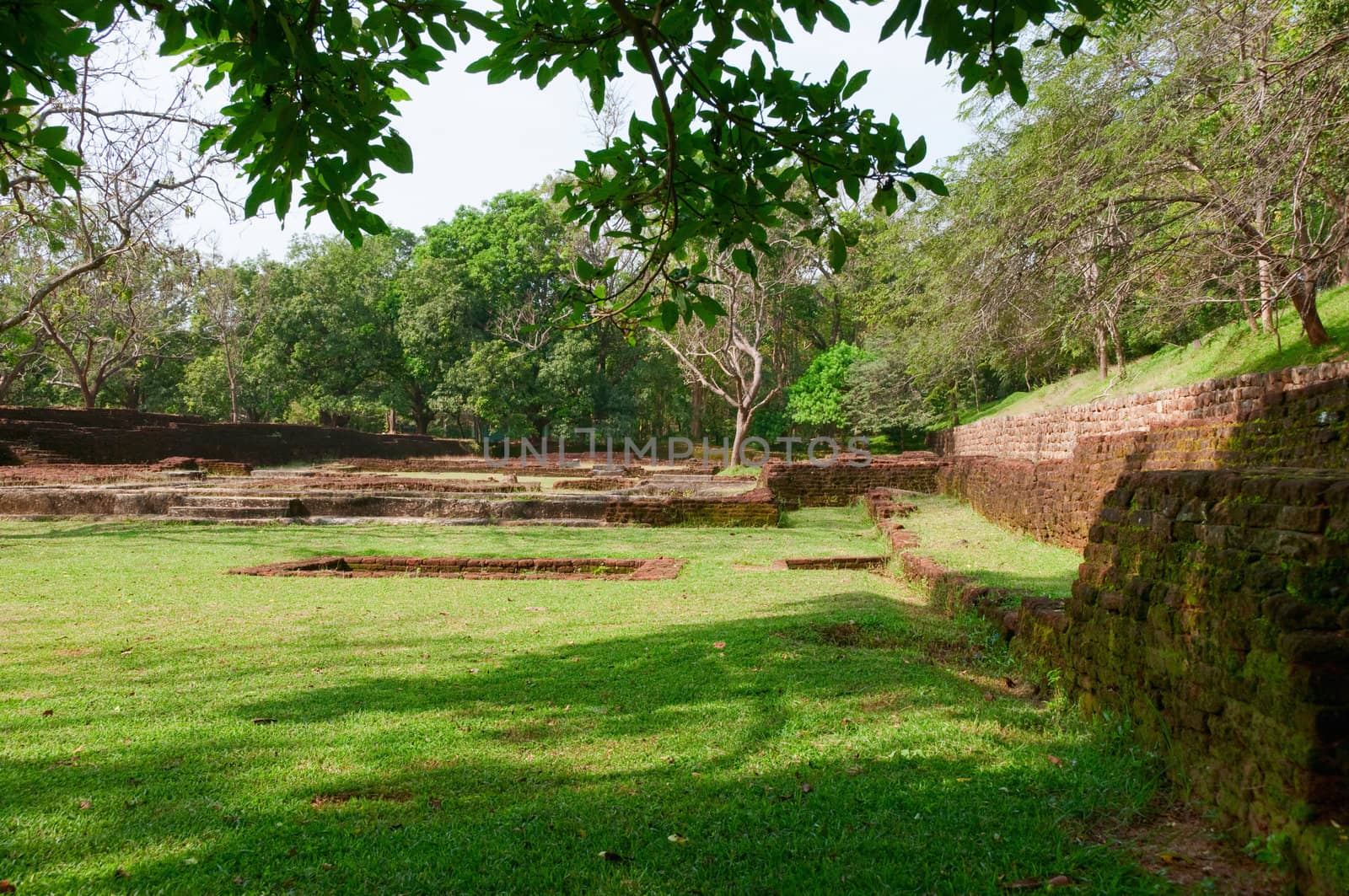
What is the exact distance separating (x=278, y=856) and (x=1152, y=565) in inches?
118

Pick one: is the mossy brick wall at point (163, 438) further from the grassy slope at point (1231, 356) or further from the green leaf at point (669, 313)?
the grassy slope at point (1231, 356)

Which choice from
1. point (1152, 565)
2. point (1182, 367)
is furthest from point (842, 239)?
point (1182, 367)

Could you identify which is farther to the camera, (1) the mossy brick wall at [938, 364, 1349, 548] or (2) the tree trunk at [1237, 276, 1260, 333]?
(2) the tree trunk at [1237, 276, 1260, 333]

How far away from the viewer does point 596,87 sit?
10.8 feet

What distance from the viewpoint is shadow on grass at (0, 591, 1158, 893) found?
2.09 metres

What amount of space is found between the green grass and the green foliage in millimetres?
21686

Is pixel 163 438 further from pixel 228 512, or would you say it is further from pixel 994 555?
pixel 994 555

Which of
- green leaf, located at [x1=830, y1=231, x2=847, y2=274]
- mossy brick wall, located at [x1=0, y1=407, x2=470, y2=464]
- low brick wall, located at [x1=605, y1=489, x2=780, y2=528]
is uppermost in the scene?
green leaf, located at [x1=830, y1=231, x2=847, y2=274]

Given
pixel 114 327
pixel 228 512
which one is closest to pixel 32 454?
pixel 114 327

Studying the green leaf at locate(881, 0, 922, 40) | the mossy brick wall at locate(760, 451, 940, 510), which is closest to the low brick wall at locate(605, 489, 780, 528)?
the mossy brick wall at locate(760, 451, 940, 510)

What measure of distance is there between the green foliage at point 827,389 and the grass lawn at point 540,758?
29.0m

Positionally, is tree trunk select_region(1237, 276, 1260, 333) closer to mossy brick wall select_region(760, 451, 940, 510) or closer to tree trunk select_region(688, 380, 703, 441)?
mossy brick wall select_region(760, 451, 940, 510)

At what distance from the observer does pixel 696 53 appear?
10.0 feet

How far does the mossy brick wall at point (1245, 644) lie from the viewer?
1941mm
